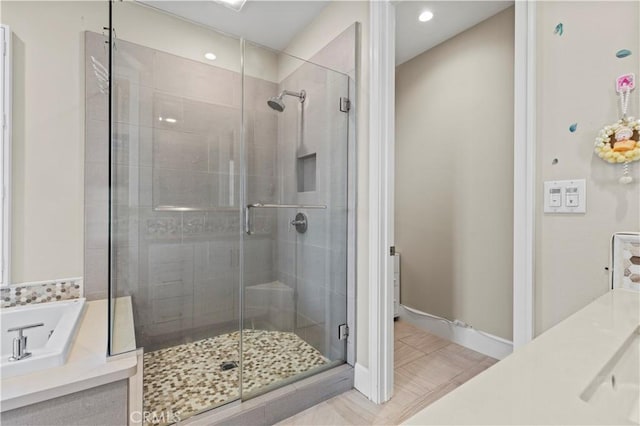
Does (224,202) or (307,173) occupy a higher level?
(307,173)

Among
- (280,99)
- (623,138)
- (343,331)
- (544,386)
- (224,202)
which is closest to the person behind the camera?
(544,386)

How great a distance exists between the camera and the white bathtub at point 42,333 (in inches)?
42.4

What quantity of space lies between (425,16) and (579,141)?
1.56 meters

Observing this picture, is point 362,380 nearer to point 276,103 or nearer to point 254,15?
point 276,103

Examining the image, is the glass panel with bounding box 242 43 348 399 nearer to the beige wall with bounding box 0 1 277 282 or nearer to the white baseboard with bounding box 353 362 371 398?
the white baseboard with bounding box 353 362 371 398

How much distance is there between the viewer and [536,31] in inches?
47.6

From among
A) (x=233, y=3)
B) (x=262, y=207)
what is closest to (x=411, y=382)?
(x=262, y=207)

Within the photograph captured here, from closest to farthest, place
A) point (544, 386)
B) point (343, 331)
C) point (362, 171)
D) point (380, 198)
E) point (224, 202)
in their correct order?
point (544, 386)
point (380, 198)
point (362, 171)
point (343, 331)
point (224, 202)

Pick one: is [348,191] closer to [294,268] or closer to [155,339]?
[294,268]

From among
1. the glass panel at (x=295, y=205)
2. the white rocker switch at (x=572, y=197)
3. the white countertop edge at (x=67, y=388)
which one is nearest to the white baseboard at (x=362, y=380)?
the glass panel at (x=295, y=205)

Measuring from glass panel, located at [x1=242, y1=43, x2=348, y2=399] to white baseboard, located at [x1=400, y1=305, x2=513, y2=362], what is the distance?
1089 mm

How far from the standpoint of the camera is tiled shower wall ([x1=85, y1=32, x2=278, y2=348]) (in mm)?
1886

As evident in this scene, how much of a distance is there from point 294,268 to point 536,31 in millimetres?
1849

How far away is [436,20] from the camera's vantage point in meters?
2.21
